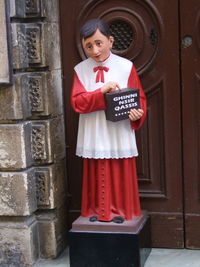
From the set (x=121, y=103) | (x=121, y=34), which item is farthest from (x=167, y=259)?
(x=121, y=34)

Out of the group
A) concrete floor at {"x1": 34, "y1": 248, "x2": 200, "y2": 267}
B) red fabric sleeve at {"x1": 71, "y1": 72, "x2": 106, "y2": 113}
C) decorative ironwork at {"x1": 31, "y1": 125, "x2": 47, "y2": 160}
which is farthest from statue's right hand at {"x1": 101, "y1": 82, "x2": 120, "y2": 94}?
concrete floor at {"x1": 34, "y1": 248, "x2": 200, "y2": 267}

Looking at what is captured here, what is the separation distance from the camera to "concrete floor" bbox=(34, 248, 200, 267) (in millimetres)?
4410

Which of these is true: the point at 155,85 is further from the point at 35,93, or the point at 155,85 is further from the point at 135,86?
the point at 35,93

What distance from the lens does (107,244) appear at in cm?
423

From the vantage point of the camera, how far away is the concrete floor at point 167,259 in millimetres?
4410

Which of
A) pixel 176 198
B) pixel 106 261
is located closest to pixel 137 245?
pixel 106 261

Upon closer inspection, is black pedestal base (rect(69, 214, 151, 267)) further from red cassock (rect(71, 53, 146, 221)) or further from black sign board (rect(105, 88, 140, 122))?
black sign board (rect(105, 88, 140, 122))

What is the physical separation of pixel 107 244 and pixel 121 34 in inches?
61.0

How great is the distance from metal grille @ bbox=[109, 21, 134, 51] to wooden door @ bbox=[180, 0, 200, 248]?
1.30 feet

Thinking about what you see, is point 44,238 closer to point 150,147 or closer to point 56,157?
point 56,157

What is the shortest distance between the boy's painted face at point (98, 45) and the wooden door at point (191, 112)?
63 cm

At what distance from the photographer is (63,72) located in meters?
4.66

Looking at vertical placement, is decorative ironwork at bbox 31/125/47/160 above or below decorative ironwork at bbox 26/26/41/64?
below

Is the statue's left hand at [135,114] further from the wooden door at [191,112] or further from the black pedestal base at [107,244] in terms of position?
the black pedestal base at [107,244]
